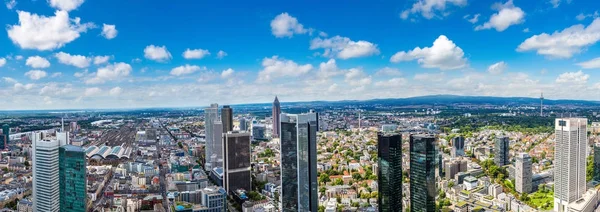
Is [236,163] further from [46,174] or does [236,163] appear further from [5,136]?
[5,136]

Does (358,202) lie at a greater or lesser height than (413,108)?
lesser

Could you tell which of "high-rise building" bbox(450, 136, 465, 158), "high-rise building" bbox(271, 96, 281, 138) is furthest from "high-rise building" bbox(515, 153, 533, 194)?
"high-rise building" bbox(271, 96, 281, 138)

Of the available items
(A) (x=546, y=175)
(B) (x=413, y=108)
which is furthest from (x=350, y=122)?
(A) (x=546, y=175)

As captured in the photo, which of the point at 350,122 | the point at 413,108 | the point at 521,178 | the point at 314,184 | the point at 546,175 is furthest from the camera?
the point at 413,108

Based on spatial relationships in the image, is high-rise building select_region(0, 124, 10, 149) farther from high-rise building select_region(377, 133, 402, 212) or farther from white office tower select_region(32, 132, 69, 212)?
high-rise building select_region(377, 133, 402, 212)

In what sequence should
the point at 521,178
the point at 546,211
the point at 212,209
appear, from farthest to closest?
the point at 521,178 < the point at 546,211 < the point at 212,209

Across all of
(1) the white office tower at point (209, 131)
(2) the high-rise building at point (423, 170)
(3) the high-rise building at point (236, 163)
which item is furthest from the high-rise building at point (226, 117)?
(2) the high-rise building at point (423, 170)

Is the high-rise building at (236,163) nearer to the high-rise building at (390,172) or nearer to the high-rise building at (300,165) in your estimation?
the high-rise building at (300,165)

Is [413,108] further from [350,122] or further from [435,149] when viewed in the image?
[435,149]
